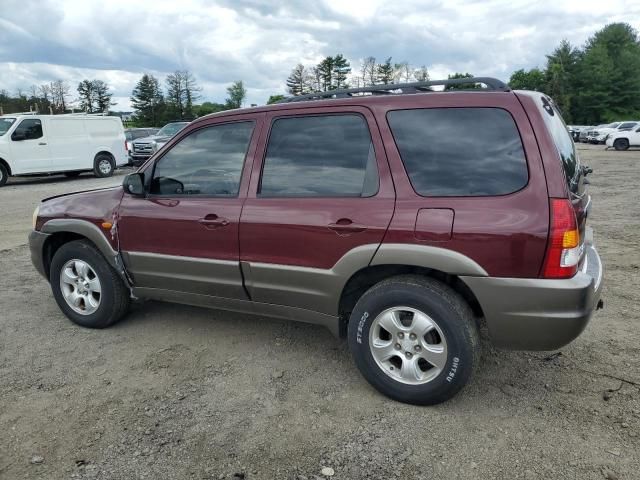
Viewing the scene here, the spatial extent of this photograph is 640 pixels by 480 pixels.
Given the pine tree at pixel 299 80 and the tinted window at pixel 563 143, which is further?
the pine tree at pixel 299 80

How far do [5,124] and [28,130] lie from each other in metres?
0.66

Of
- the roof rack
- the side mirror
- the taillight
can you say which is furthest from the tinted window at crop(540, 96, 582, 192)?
the side mirror

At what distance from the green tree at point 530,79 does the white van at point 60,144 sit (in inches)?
2581

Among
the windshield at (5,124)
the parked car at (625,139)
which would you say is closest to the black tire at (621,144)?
the parked car at (625,139)

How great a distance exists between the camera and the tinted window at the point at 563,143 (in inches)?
107

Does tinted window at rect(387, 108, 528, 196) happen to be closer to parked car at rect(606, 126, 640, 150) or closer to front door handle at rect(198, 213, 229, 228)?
front door handle at rect(198, 213, 229, 228)

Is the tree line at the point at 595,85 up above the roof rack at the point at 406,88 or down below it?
above

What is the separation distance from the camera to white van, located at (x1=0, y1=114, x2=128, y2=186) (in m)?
14.8

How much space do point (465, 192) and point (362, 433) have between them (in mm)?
1428

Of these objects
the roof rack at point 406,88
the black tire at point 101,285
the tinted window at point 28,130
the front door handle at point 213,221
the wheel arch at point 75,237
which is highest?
the tinted window at point 28,130

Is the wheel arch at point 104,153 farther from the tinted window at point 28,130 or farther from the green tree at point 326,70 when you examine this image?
the green tree at point 326,70

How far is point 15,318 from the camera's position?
4.47m

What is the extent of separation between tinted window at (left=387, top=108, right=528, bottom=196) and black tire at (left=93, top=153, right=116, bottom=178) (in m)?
16.2

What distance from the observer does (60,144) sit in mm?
15773
